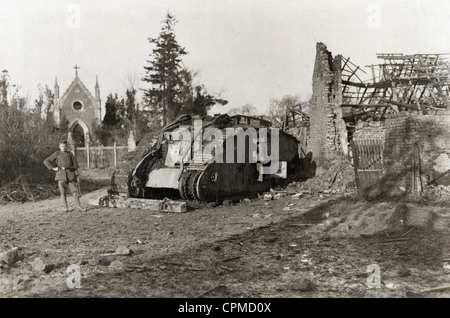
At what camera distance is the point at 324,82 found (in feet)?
45.3

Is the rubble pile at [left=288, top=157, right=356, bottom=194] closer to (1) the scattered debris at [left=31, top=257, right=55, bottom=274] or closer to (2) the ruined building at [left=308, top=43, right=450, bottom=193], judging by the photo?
(2) the ruined building at [left=308, top=43, right=450, bottom=193]

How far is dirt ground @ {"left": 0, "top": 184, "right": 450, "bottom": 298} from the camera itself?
4.09 meters

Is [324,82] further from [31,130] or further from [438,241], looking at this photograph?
[31,130]

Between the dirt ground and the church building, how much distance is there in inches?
1092

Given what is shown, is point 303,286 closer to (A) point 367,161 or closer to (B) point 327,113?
(A) point 367,161

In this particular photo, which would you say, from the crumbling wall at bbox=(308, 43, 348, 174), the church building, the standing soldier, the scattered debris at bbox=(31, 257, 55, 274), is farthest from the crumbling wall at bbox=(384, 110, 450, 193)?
the church building

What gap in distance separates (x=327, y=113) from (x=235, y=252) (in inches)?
369

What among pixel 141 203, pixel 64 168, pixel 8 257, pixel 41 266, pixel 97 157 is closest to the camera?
pixel 41 266

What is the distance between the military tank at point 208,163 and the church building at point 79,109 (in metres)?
26.2


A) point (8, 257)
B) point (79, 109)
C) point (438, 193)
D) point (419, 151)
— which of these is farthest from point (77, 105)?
point (8, 257)

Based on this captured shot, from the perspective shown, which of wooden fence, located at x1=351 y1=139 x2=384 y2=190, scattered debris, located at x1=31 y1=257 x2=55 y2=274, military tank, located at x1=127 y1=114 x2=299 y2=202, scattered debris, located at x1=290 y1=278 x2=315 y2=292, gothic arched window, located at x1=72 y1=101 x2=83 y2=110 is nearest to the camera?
scattered debris, located at x1=290 y1=278 x2=315 y2=292

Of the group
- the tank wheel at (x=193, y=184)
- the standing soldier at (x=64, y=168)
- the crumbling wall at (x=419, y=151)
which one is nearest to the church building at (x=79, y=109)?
the standing soldier at (x=64, y=168)

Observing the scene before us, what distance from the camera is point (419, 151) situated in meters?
9.51

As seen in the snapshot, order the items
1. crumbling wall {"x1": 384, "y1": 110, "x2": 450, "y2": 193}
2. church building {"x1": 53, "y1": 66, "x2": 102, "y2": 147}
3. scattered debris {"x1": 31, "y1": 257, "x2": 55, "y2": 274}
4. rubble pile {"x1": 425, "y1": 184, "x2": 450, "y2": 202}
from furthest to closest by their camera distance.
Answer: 1. church building {"x1": 53, "y1": 66, "x2": 102, "y2": 147}
2. crumbling wall {"x1": 384, "y1": 110, "x2": 450, "y2": 193}
3. rubble pile {"x1": 425, "y1": 184, "x2": 450, "y2": 202}
4. scattered debris {"x1": 31, "y1": 257, "x2": 55, "y2": 274}
